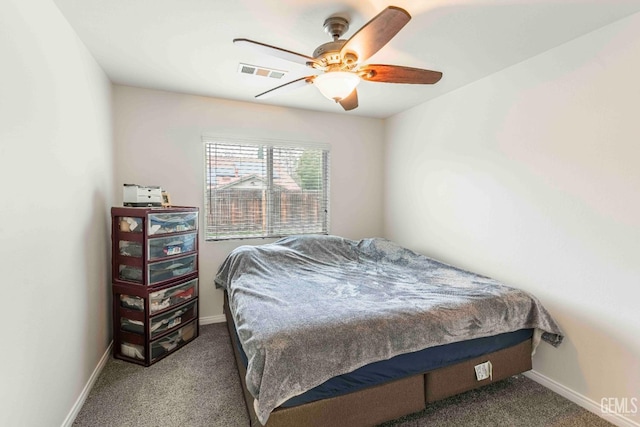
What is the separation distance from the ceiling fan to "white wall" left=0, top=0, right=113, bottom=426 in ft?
3.33

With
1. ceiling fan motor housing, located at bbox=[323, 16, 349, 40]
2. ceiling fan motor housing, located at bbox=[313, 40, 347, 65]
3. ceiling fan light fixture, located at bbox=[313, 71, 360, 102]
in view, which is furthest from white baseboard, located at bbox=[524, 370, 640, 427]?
ceiling fan motor housing, located at bbox=[323, 16, 349, 40]

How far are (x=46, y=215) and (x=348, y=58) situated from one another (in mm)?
1826

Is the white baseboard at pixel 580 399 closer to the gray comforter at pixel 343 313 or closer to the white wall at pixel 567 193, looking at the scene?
the white wall at pixel 567 193

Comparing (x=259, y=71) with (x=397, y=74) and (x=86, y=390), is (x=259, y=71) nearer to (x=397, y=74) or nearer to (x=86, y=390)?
(x=397, y=74)

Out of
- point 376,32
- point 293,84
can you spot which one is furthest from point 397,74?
point 293,84

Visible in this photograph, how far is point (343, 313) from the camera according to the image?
5.82 ft

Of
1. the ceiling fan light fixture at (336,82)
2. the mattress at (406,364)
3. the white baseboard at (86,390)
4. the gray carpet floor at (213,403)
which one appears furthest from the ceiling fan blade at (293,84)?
the white baseboard at (86,390)

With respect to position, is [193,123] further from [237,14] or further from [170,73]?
[237,14]

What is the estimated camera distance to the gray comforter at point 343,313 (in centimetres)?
144

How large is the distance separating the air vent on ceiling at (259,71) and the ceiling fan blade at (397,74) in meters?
1.01

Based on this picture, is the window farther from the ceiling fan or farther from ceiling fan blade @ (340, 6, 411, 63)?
ceiling fan blade @ (340, 6, 411, 63)

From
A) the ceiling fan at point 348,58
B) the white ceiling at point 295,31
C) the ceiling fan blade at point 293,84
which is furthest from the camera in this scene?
the ceiling fan blade at point 293,84

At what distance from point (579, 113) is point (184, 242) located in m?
3.23

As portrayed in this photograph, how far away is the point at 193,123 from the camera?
3145 millimetres
